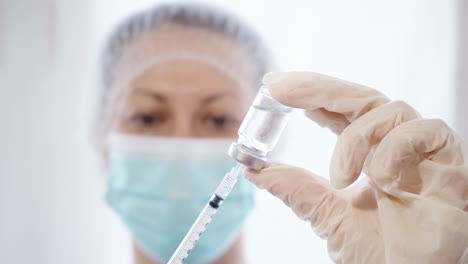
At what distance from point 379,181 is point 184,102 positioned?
26.1 inches

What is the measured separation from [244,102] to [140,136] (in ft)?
1.01

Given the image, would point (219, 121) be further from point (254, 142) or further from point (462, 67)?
point (462, 67)

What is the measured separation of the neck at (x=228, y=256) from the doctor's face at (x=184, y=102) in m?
0.33

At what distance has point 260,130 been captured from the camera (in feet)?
2.46

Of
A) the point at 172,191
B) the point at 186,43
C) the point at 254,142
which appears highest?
the point at 254,142

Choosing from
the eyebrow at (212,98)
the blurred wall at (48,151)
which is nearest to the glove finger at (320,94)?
the eyebrow at (212,98)

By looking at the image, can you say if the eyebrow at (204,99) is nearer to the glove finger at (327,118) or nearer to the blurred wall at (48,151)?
the blurred wall at (48,151)

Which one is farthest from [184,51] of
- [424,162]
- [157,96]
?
[424,162]

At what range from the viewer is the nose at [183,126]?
1268 millimetres

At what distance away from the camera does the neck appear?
137cm

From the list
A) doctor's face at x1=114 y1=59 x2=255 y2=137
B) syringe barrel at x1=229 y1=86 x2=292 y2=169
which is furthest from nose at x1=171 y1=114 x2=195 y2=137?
syringe barrel at x1=229 y1=86 x2=292 y2=169

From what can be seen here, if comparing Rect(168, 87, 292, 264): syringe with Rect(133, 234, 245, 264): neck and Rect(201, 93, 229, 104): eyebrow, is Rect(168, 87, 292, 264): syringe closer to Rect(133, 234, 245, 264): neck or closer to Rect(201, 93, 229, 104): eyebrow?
Rect(201, 93, 229, 104): eyebrow

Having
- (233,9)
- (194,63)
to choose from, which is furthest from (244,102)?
(233,9)

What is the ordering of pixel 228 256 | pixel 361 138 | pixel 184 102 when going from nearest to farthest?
pixel 361 138, pixel 184 102, pixel 228 256
